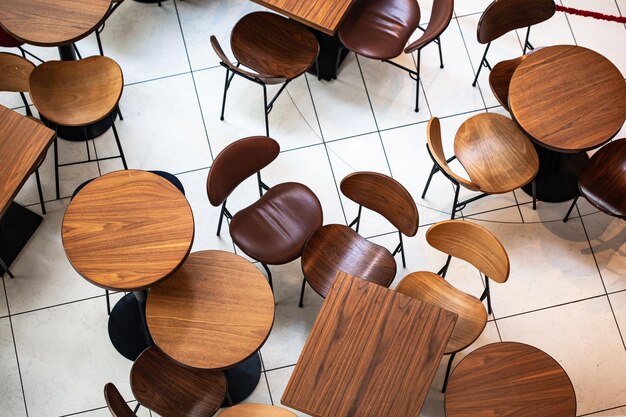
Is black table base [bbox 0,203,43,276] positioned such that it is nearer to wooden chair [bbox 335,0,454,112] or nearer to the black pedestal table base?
the black pedestal table base

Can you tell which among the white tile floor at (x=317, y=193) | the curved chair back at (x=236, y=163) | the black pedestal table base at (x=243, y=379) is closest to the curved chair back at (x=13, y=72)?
the white tile floor at (x=317, y=193)

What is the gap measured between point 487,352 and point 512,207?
4.43ft

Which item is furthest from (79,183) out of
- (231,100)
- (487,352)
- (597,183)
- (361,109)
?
(597,183)

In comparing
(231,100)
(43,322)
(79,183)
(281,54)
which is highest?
(281,54)

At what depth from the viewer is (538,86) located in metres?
4.59

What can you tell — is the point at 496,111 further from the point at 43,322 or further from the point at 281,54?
the point at 43,322

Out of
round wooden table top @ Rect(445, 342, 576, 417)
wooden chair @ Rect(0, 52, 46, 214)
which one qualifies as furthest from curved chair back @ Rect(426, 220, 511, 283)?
wooden chair @ Rect(0, 52, 46, 214)

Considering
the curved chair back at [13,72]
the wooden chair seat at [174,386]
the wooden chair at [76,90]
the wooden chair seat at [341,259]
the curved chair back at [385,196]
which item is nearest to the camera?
the wooden chair seat at [174,386]

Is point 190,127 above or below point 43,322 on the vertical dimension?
above

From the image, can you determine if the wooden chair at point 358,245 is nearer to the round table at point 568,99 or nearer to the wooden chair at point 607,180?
the round table at point 568,99

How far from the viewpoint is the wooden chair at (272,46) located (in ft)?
16.0

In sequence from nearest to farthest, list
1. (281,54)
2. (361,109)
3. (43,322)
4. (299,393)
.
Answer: (299,393)
(43,322)
(281,54)
(361,109)

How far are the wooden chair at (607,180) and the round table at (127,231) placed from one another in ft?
7.99

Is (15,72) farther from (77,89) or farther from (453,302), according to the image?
(453,302)
